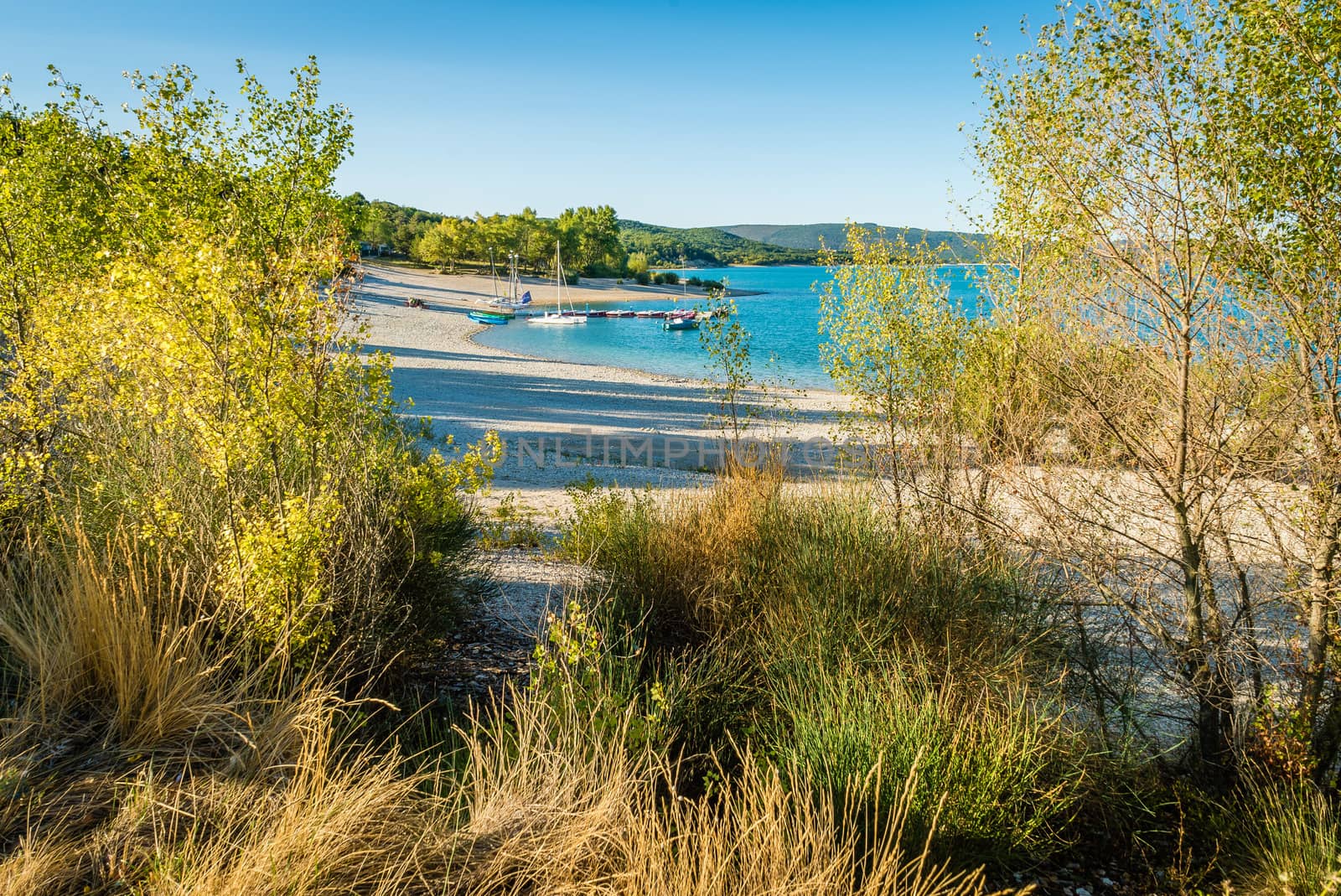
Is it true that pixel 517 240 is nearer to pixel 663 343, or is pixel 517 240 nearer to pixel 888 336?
pixel 663 343

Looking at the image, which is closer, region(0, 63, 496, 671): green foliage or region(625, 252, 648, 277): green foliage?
region(0, 63, 496, 671): green foliage

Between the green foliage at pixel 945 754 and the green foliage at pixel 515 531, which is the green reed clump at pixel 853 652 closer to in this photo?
the green foliage at pixel 945 754

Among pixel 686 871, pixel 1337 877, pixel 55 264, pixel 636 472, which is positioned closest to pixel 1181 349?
pixel 1337 877

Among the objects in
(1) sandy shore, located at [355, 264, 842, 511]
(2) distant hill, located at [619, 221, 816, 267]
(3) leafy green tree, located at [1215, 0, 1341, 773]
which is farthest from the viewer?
(2) distant hill, located at [619, 221, 816, 267]

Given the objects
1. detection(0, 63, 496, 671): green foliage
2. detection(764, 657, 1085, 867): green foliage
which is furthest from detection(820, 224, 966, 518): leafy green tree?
detection(0, 63, 496, 671): green foliage

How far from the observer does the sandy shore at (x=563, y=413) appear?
11.8m

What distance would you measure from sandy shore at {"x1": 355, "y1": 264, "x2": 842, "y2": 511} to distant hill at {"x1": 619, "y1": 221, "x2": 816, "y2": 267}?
347 feet

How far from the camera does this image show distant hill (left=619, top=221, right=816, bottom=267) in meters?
143

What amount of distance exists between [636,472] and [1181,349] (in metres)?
8.62

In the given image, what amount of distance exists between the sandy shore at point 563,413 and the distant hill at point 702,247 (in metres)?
106

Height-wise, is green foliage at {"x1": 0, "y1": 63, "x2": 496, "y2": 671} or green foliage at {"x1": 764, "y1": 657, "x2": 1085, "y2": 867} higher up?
green foliage at {"x1": 0, "y1": 63, "x2": 496, "y2": 671}

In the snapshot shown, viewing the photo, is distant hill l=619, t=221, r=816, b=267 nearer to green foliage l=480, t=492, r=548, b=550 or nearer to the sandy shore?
the sandy shore

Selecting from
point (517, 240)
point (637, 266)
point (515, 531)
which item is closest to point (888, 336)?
point (515, 531)

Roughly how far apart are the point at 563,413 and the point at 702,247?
15218cm
